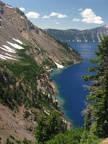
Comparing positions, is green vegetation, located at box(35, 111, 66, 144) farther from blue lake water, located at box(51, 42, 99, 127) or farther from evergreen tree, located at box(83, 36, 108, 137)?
blue lake water, located at box(51, 42, 99, 127)

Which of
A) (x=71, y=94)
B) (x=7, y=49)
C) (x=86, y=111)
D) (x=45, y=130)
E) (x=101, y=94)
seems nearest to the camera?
(x=86, y=111)

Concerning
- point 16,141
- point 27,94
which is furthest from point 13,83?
point 16,141

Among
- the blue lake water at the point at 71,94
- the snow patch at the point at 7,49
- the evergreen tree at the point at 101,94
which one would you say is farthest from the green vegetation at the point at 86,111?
the snow patch at the point at 7,49

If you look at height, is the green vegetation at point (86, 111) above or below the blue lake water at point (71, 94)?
above

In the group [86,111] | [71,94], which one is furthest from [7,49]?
[86,111]

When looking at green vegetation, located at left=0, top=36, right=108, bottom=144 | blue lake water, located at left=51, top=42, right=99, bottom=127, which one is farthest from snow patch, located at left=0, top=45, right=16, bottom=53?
green vegetation, located at left=0, top=36, right=108, bottom=144

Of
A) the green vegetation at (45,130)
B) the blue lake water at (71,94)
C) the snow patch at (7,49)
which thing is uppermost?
the snow patch at (7,49)

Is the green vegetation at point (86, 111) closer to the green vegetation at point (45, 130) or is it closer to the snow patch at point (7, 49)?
the green vegetation at point (45, 130)

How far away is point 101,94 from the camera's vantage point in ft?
100

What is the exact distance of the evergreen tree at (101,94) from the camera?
98.2 feet

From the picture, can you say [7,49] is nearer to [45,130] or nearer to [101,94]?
[45,130]

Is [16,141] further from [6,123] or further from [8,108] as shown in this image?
[8,108]

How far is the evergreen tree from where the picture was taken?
29.9 meters

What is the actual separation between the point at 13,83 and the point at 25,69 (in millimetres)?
56449
